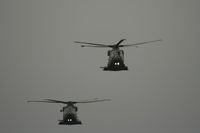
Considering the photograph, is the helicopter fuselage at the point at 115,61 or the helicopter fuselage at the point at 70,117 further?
the helicopter fuselage at the point at 70,117

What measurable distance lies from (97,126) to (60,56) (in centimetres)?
1051

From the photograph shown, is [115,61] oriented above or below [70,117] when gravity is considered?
above

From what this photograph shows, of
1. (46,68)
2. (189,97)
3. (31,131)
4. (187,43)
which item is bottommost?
(31,131)

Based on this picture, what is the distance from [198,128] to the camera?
46.8 meters

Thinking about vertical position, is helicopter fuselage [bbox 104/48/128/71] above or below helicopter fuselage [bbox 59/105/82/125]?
above

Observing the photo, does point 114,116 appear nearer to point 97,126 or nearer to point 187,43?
point 97,126

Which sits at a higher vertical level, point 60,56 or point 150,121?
point 60,56

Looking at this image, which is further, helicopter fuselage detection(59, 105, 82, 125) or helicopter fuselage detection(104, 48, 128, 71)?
helicopter fuselage detection(59, 105, 82, 125)

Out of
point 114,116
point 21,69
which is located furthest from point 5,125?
point 114,116

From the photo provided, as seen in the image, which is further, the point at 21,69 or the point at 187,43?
the point at 187,43

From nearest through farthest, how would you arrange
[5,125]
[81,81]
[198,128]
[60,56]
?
[5,125] → [198,128] → [81,81] → [60,56]

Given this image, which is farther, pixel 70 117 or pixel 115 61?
pixel 70 117

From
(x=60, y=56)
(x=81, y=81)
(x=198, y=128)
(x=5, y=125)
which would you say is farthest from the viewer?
(x=60, y=56)

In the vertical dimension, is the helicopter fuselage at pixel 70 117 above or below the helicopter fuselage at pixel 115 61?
below
